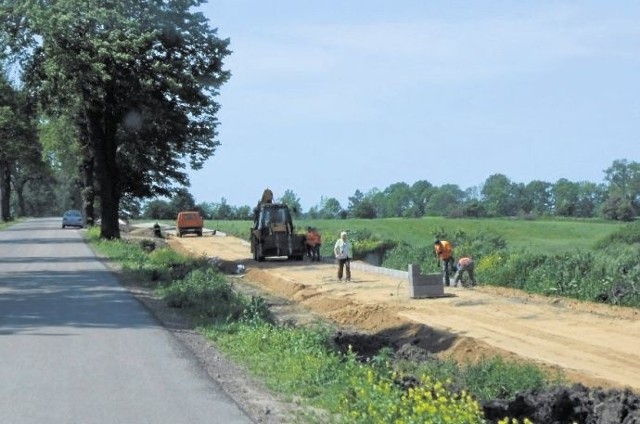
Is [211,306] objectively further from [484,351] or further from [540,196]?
[540,196]

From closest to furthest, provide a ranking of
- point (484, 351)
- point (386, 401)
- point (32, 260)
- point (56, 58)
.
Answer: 1. point (386, 401)
2. point (484, 351)
3. point (32, 260)
4. point (56, 58)

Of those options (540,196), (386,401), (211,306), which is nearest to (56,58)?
(211,306)

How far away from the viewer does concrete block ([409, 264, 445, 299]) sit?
27578 mm

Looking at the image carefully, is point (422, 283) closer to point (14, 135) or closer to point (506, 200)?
point (14, 135)

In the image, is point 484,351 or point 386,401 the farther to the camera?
point 484,351

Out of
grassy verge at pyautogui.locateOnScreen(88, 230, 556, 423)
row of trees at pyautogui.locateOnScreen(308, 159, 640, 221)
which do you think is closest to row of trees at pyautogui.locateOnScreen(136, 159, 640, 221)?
row of trees at pyautogui.locateOnScreen(308, 159, 640, 221)

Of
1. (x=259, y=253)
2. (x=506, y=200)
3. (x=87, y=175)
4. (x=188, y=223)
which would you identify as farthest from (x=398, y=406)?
(x=506, y=200)

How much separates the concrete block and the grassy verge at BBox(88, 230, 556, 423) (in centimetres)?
792

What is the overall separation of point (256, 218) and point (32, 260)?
35.2ft

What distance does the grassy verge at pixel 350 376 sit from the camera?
334 inches

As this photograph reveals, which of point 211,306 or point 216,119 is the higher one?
point 216,119

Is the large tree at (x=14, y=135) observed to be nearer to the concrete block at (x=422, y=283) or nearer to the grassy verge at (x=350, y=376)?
the concrete block at (x=422, y=283)

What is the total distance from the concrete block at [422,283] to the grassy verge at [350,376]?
7.92m

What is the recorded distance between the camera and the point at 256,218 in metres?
44.4
